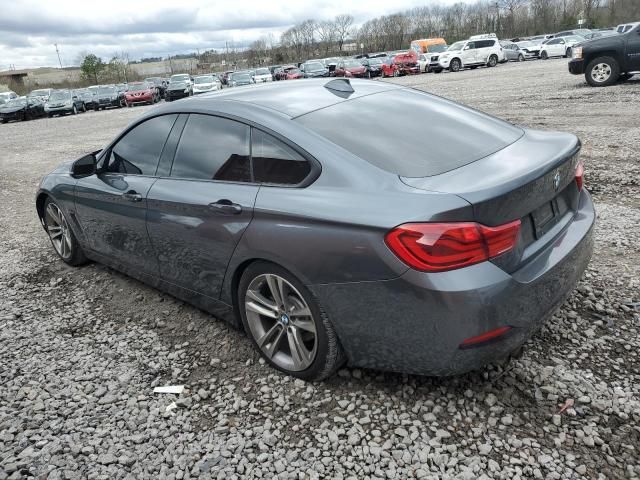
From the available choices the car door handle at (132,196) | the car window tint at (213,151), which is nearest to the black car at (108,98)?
the car door handle at (132,196)

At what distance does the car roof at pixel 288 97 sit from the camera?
320 cm

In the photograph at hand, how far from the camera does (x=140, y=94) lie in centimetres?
3419

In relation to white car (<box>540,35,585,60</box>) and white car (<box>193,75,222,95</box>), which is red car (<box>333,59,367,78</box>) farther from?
white car (<box>540,35,585,60</box>)

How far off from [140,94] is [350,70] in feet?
45.5

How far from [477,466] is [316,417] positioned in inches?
32.3

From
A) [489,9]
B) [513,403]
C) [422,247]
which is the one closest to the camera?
[422,247]

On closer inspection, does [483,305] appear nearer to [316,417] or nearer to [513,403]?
[513,403]

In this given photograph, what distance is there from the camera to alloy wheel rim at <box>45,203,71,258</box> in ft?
16.3

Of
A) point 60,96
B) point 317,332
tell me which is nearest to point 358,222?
point 317,332

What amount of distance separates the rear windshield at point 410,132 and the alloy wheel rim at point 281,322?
2.71 ft

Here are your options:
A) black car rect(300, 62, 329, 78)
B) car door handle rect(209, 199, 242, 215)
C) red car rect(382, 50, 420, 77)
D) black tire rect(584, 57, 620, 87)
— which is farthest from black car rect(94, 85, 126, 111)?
car door handle rect(209, 199, 242, 215)

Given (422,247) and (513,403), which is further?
(513,403)

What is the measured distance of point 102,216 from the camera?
13.8ft

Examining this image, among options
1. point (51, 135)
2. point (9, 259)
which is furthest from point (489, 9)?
point (9, 259)
